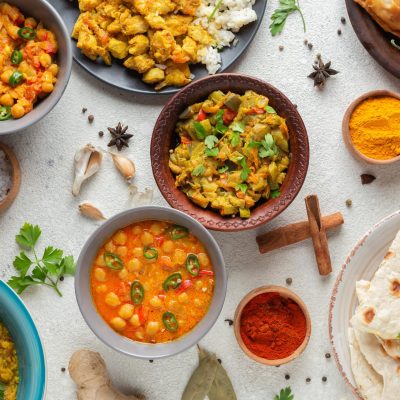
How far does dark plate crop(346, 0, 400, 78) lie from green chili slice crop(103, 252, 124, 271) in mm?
1739

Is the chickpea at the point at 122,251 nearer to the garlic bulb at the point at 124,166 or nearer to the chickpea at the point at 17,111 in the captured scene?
the garlic bulb at the point at 124,166

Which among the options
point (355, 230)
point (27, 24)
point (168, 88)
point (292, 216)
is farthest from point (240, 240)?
point (27, 24)

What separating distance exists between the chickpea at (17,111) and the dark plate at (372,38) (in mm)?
1801

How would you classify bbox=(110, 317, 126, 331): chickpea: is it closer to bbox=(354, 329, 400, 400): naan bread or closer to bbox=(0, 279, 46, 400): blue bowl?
bbox=(0, 279, 46, 400): blue bowl

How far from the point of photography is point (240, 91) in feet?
13.1

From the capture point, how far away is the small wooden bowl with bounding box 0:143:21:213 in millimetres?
4090

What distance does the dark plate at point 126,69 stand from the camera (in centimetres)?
409

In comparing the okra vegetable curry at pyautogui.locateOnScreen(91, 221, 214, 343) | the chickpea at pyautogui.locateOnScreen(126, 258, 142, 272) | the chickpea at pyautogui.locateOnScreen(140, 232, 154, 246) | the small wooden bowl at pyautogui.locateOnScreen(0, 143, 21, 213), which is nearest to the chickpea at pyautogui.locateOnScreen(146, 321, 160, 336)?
the okra vegetable curry at pyautogui.locateOnScreen(91, 221, 214, 343)

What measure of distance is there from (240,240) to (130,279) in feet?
2.36

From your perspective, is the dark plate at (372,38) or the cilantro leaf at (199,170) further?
the dark plate at (372,38)

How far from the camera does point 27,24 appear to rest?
395cm

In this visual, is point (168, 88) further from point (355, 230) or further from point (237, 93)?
point (355, 230)

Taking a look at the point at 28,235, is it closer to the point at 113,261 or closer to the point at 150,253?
the point at 113,261

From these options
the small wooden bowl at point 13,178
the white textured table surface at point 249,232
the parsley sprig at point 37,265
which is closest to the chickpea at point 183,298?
the white textured table surface at point 249,232
